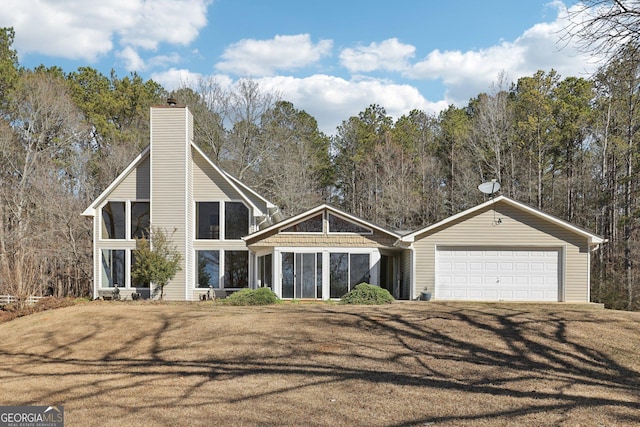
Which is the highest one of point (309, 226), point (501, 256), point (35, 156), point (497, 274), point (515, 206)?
point (35, 156)

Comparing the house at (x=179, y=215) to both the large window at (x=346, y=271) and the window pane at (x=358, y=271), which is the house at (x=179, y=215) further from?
the window pane at (x=358, y=271)

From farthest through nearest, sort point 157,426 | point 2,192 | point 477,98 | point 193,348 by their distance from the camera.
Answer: point 477,98
point 2,192
point 193,348
point 157,426

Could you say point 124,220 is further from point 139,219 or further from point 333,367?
point 333,367

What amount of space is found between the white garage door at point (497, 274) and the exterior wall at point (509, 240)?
0.87 ft

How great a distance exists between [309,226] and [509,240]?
701 cm

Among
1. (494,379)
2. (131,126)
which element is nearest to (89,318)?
(494,379)

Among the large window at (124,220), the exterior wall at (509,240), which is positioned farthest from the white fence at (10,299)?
the exterior wall at (509,240)

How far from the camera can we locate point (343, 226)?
21.5m

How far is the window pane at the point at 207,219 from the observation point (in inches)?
950

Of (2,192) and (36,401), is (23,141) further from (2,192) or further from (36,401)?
(36,401)

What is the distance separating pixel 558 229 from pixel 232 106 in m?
24.4

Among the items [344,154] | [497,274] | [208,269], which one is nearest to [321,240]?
[208,269]

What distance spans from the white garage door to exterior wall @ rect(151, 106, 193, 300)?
10173 millimetres

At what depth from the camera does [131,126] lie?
37.7 meters
